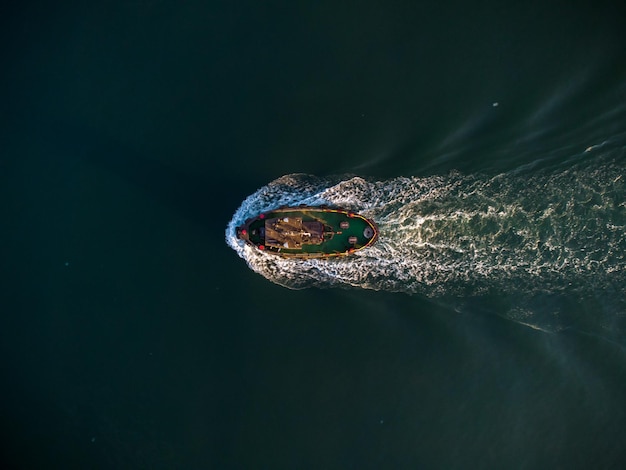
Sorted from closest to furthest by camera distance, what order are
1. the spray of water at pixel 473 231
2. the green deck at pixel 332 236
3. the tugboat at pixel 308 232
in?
1. the spray of water at pixel 473 231
2. the tugboat at pixel 308 232
3. the green deck at pixel 332 236

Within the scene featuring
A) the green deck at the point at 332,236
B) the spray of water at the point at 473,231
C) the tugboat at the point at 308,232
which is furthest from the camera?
the green deck at the point at 332,236

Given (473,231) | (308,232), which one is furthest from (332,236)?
(473,231)

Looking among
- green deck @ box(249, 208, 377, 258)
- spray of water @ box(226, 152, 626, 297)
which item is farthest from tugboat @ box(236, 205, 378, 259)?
spray of water @ box(226, 152, 626, 297)

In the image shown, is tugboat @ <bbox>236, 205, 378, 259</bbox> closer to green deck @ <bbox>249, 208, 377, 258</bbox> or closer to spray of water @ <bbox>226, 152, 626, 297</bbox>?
green deck @ <bbox>249, 208, 377, 258</bbox>

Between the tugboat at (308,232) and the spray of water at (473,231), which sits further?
the tugboat at (308,232)

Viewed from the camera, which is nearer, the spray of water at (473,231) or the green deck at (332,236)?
the spray of water at (473,231)

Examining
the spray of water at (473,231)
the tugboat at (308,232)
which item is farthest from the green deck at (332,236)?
the spray of water at (473,231)

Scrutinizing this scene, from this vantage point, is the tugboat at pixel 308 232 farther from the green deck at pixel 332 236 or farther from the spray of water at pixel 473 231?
the spray of water at pixel 473 231

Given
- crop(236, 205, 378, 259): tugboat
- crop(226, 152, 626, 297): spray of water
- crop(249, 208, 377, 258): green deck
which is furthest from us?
crop(249, 208, 377, 258): green deck

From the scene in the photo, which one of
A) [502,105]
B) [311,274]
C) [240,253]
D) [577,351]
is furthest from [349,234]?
[577,351]
